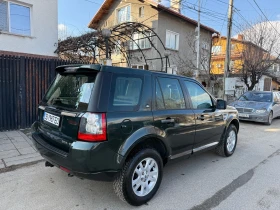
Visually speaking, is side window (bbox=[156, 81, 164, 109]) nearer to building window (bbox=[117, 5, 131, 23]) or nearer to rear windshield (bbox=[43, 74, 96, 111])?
rear windshield (bbox=[43, 74, 96, 111])

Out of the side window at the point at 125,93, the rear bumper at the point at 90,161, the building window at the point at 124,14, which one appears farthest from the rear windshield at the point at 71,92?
the building window at the point at 124,14

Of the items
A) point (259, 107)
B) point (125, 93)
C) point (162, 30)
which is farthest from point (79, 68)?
point (162, 30)

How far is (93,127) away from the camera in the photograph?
225cm

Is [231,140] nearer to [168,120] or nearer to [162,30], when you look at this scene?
[168,120]

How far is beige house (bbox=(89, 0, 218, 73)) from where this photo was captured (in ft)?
47.5

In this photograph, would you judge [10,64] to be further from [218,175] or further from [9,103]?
[218,175]

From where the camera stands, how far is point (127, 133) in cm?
245

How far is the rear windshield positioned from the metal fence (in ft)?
10.7

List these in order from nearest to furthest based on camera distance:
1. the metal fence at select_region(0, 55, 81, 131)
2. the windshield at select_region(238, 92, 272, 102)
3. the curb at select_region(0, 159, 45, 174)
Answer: the curb at select_region(0, 159, 45, 174)
the metal fence at select_region(0, 55, 81, 131)
the windshield at select_region(238, 92, 272, 102)

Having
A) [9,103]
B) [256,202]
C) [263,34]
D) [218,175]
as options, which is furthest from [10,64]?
[263,34]

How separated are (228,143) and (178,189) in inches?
82.4

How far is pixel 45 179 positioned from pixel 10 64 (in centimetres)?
379

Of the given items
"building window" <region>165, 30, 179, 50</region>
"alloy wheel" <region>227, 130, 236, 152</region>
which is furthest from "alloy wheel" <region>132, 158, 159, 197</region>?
"building window" <region>165, 30, 179, 50</region>

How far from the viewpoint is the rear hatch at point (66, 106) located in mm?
2377
